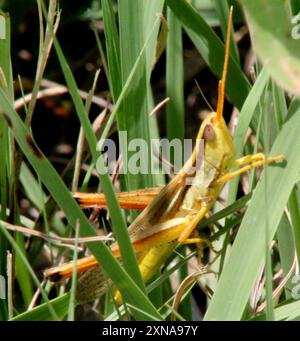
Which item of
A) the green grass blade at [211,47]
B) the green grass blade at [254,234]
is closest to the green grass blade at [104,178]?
the green grass blade at [254,234]

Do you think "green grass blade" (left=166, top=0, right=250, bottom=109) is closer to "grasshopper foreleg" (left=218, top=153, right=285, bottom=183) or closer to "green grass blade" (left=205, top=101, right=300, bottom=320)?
"grasshopper foreleg" (left=218, top=153, right=285, bottom=183)

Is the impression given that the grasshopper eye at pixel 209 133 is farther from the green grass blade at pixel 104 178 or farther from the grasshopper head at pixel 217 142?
the green grass blade at pixel 104 178

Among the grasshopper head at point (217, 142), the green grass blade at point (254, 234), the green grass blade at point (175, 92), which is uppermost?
the green grass blade at point (175, 92)

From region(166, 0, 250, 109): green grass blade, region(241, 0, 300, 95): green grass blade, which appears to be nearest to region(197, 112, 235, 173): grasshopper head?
region(166, 0, 250, 109): green grass blade
